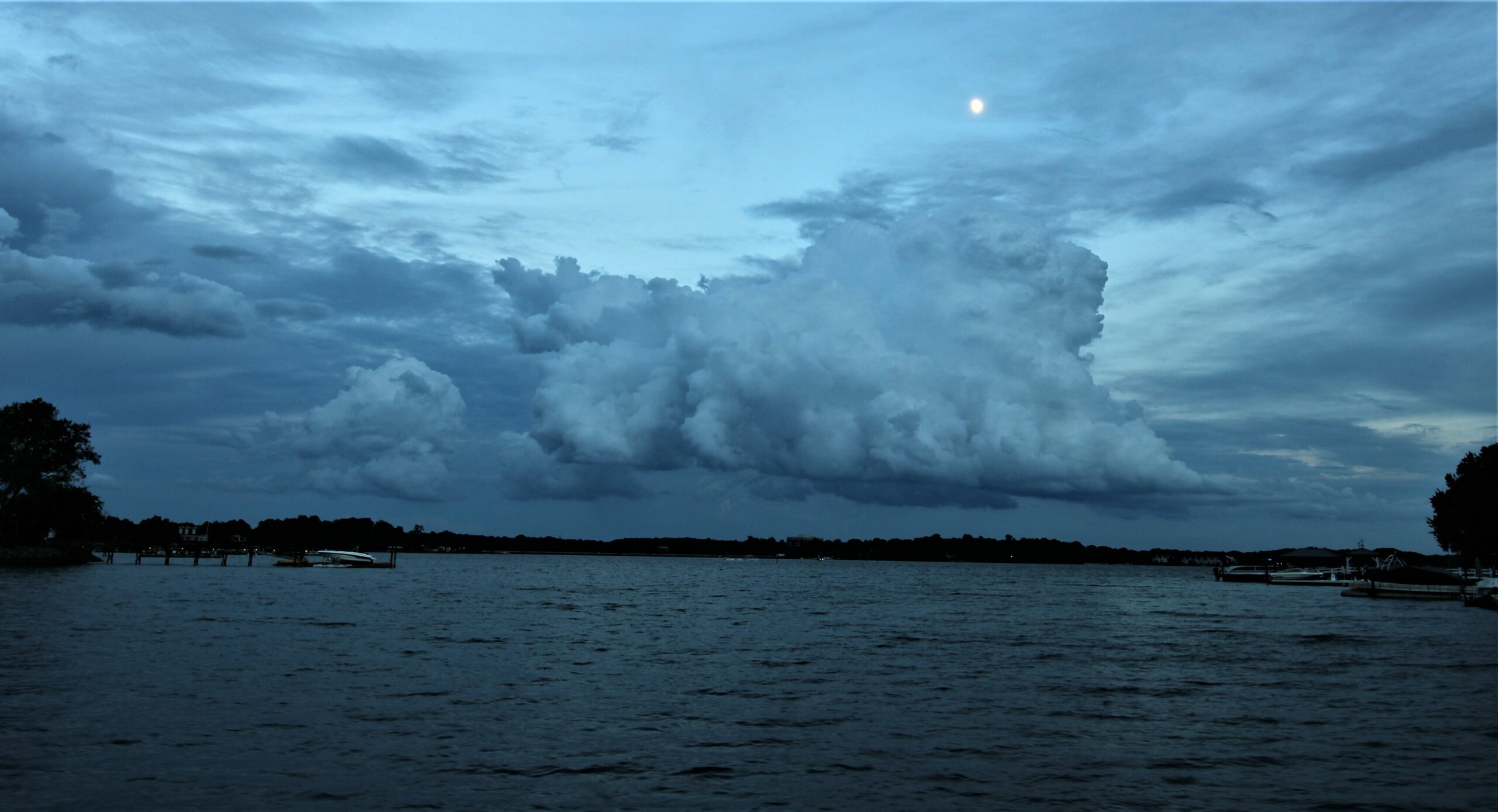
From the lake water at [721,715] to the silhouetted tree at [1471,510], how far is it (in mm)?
73040

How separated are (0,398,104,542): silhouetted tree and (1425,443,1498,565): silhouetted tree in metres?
189

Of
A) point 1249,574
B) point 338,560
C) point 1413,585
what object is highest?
point 1413,585

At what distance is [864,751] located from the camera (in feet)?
86.0

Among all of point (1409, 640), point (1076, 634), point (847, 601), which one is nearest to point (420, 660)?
point (1076, 634)

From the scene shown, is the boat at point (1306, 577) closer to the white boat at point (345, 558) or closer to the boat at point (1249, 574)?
the boat at point (1249, 574)

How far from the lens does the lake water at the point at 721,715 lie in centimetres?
2166

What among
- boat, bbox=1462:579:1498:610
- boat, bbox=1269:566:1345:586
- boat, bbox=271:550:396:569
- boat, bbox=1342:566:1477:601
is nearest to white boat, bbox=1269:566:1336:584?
boat, bbox=1269:566:1345:586

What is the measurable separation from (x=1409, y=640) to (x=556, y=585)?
10898 cm

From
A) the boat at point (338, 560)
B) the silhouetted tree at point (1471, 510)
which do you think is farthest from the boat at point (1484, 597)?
the boat at point (338, 560)

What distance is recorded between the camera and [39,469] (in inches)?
5236

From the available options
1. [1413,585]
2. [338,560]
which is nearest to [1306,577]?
[1413,585]

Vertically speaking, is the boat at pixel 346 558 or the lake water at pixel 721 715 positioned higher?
the lake water at pixel 721 715

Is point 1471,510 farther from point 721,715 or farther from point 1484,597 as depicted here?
point 721,715

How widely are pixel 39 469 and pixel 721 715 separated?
138927mm
